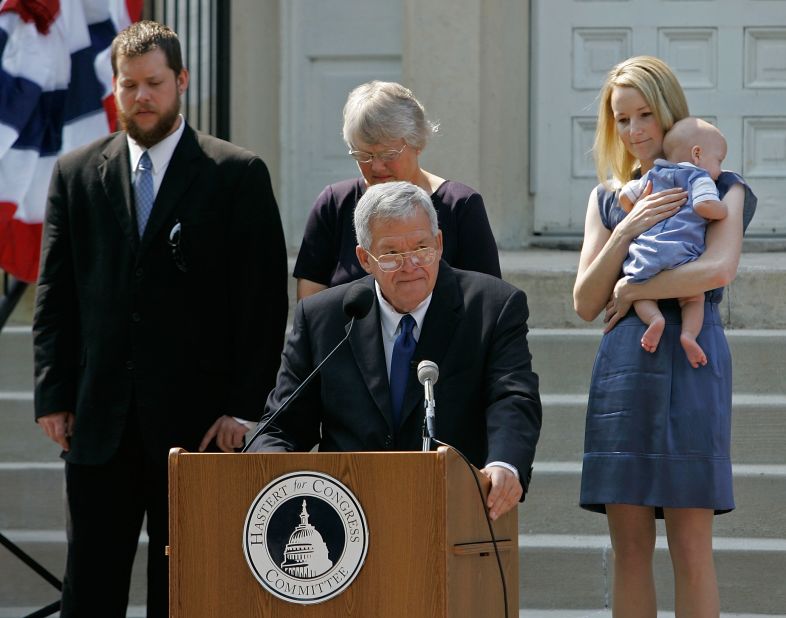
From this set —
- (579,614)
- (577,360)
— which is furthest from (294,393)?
(577,360)

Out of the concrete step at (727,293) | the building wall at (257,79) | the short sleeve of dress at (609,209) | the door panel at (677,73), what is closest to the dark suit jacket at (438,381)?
the short sleeve of dress at (609,209)

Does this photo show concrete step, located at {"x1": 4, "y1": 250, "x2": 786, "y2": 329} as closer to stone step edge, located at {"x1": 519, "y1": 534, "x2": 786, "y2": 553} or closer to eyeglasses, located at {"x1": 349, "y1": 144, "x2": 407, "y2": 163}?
stone step edge, located at {"x1": 519, "y1": 534, "x2": 786, "y2": 553}

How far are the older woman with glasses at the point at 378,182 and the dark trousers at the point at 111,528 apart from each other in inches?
27.5

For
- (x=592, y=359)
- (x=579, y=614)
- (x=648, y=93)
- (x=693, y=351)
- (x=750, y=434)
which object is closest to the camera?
(x=693, y=351)

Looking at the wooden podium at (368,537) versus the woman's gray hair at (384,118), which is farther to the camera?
the woman's gray hair at (384,118)

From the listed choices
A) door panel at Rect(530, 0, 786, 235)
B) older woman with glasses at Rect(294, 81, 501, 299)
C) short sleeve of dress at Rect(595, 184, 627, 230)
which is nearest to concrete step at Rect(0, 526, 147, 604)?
older woman with glasses at Rect(294, 81, 501, 299)

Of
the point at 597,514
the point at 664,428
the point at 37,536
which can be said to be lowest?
the point at 37,536

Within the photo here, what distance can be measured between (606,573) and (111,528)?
186 centimetres

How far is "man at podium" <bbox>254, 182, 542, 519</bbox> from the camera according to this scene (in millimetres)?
3379

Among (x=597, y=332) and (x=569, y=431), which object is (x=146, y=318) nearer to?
(x=569, y=431)

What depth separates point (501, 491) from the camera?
10.3ft

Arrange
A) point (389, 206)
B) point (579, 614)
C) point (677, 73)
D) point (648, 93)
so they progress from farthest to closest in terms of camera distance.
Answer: point (677, 73) → point (579, 614) → point (648, 93) → point (389, 206)

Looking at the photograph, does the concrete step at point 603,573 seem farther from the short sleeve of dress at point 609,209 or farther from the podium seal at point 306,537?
the podium seal at point 306,537

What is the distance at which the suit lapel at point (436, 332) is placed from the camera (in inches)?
134
